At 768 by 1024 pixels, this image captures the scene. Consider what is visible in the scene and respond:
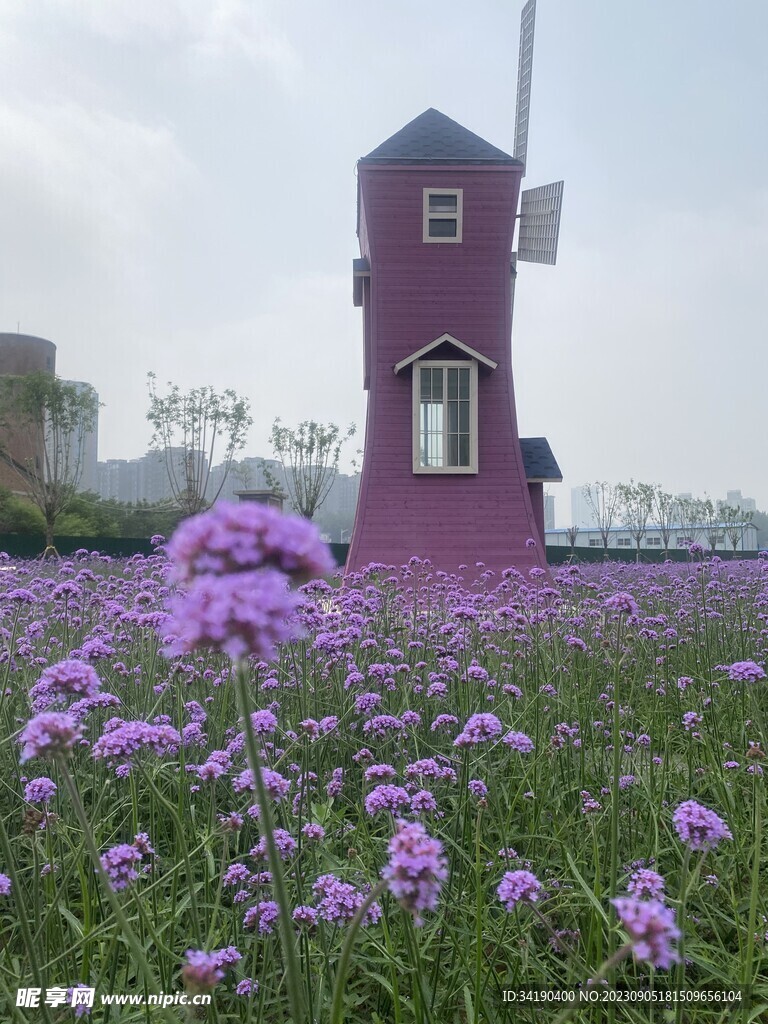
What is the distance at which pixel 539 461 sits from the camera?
16531 mm

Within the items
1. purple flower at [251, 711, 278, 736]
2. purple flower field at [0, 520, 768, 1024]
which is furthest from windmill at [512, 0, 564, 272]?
purple flower at [251, 711, 278, 736]

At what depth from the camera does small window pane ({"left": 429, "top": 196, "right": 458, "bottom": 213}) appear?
1361cm

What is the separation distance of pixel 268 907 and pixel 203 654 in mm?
2732

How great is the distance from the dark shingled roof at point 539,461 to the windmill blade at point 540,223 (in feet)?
13.9

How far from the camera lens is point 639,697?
5.05 m

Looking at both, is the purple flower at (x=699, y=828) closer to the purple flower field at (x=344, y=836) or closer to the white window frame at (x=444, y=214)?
the purple flower field at (x=344, y=836)

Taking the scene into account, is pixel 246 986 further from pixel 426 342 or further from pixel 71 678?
pixel 426 342

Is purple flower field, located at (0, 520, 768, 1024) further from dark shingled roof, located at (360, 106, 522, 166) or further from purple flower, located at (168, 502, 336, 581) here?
dark shingled roof, located at (360, 106, 522, 166)

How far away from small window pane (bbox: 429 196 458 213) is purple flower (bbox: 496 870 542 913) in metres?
13.7

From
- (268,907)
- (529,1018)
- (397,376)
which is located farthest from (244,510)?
(397,376)

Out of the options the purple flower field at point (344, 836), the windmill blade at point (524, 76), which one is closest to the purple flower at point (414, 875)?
the purple flower field at point (344, 836)

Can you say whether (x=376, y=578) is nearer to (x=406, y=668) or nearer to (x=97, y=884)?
(x=406, y=668)

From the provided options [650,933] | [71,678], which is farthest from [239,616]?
[71,678]

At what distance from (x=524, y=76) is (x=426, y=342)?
1304 cm
